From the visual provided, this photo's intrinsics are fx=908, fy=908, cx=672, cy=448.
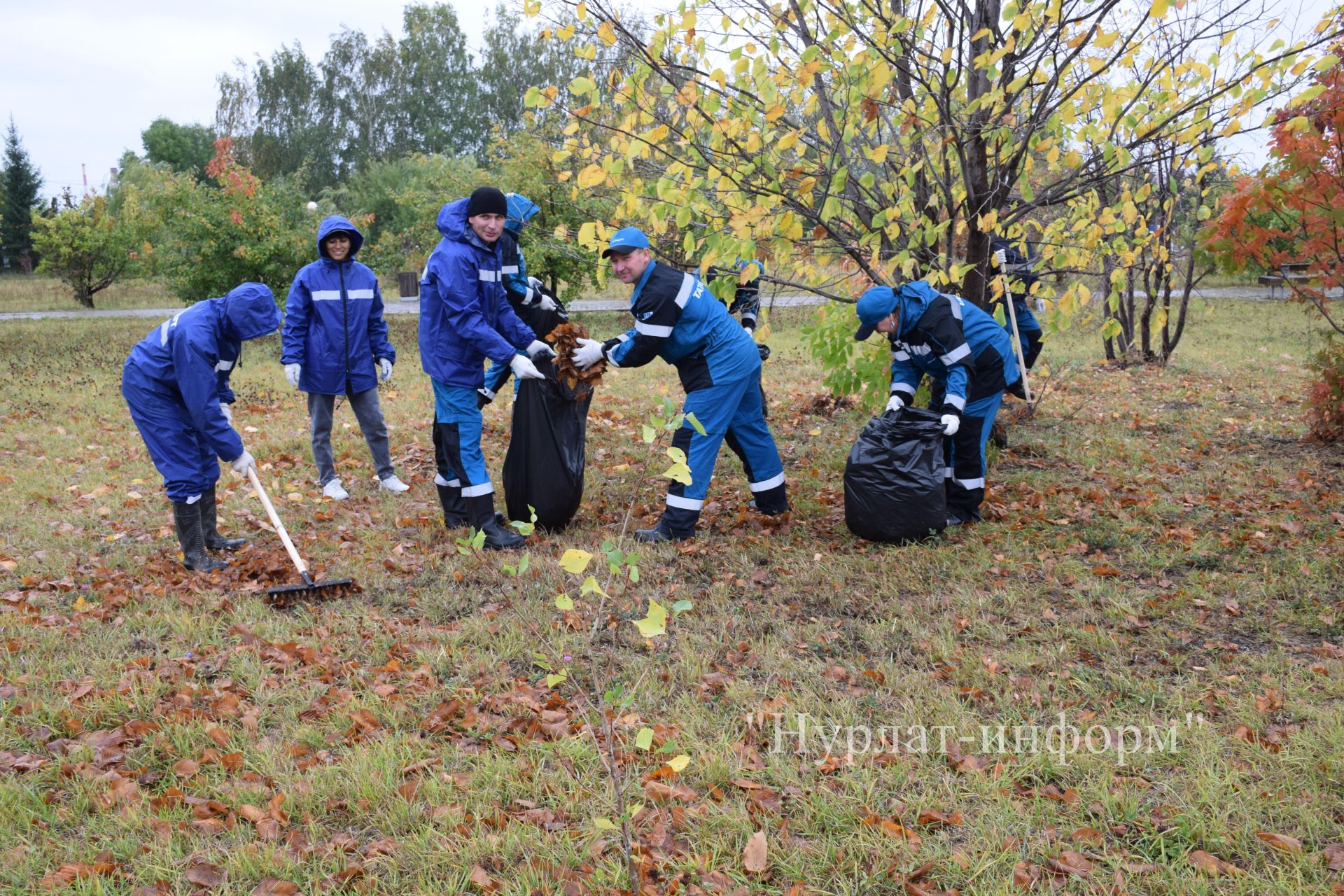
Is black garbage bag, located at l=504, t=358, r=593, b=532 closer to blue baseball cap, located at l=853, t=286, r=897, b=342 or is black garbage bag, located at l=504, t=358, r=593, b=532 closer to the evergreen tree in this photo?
blue baseball cap, located at l=853, t=286, r=897, b=342

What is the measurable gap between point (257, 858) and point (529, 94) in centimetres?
313

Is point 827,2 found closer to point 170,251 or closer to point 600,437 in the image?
point 600,437

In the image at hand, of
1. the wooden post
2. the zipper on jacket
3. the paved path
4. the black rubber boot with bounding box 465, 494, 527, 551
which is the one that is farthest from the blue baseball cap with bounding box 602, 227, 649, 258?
the wooden post

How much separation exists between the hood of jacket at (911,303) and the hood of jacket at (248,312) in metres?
3.09

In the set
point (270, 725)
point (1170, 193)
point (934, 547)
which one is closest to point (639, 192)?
point (934, 547)

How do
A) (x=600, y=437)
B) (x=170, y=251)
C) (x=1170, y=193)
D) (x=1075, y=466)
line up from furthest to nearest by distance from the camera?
1. (x=170, y=251)
2. (x=1170, y=193)
3. (x=600, y=437)
4. (x=1075, y=466)

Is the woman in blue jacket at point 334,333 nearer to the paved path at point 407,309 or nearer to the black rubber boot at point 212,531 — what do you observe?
the black rubber boot at point 212,531

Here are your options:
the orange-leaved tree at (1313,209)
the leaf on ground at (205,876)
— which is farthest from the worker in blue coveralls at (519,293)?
the orange-leaved tree at (1313,209)

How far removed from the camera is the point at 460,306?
184 inches

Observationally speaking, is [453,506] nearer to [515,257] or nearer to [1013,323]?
[515,257]

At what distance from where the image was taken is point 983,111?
16.4 feet

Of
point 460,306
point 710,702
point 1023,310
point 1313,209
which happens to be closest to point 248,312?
point 460,306

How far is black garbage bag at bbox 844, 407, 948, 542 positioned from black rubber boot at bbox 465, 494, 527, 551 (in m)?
1.77

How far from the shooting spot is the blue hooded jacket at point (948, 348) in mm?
4605
